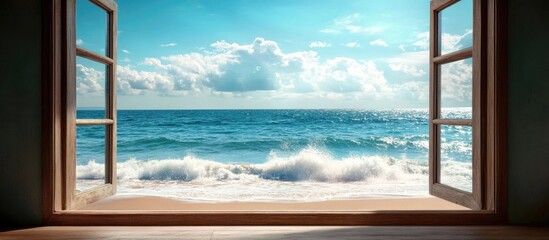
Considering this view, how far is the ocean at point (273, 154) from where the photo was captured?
8.07 feet

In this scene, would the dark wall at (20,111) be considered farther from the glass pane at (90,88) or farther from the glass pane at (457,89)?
the glass pane at (457,89)

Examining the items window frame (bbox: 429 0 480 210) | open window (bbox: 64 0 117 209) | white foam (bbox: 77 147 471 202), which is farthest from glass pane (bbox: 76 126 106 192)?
white foam (bbox: 77 147 471 202)

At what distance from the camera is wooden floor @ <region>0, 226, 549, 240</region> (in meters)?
1.81

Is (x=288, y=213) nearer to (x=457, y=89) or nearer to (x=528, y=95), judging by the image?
(x=457, y=89)

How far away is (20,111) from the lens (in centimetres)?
196

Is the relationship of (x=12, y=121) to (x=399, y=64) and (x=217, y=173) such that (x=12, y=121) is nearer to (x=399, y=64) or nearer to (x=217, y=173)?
(x=217, y=173)

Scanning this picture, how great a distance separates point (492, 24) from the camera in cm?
196

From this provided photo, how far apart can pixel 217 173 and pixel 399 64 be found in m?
9.14

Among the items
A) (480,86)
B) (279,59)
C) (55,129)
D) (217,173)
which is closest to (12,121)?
(55,129)

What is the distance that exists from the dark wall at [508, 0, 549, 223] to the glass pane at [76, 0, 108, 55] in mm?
1985

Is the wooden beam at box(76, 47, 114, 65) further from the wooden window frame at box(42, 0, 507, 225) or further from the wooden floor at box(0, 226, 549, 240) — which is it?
the wooden floor at box(0, 226, 549, 240)

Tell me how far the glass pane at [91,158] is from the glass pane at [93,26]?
1.37ft

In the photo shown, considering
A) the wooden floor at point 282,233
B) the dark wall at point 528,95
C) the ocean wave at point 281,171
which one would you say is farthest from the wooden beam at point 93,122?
the ocean wave at point 281,171

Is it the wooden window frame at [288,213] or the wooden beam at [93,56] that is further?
the wooden beam at [93,56]
